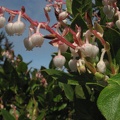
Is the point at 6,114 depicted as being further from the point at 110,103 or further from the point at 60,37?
the point at 110,103

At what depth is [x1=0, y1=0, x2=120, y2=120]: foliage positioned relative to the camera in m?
1.18

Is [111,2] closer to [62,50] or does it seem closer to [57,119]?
[62,50]

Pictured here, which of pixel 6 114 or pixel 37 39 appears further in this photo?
pixel 6 114

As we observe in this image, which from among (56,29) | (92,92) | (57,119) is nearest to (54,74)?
(56,29)

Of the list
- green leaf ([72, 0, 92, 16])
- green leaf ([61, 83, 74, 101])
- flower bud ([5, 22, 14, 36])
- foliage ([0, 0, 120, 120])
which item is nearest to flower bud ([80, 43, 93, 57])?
foliage ([0, 0, 120, 120])

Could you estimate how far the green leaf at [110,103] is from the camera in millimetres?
958

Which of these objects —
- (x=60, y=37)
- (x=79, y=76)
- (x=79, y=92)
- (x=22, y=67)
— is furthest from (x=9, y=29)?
(x=22, y=67)

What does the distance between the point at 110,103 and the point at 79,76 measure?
0.43m

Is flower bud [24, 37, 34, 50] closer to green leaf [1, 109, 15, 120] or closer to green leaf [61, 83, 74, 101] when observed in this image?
green leaf [61, 83, 74, 101]

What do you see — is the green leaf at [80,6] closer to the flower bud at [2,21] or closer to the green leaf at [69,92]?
the green leaf at [69,92]

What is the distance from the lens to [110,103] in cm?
99

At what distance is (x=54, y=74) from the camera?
143cm

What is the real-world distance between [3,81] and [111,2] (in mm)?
2730

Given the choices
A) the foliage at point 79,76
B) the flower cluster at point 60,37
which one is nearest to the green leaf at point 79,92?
the foliage at point 79,76
